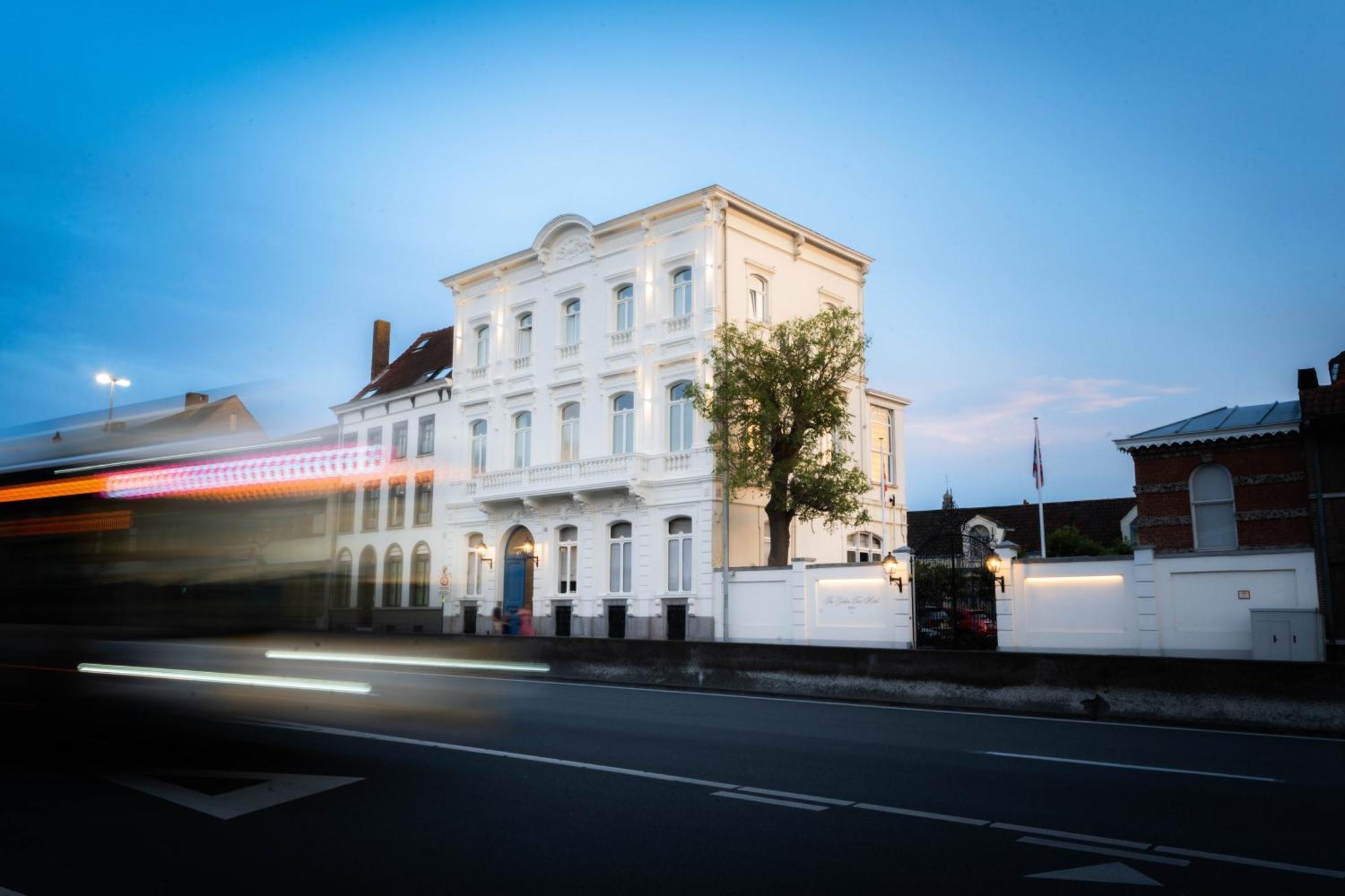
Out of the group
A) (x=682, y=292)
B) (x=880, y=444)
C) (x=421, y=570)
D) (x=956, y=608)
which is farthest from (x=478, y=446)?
(x=956, y=608)

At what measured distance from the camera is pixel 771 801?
25.4ft

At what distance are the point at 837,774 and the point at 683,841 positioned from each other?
2917 mm

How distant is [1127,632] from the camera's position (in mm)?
24578

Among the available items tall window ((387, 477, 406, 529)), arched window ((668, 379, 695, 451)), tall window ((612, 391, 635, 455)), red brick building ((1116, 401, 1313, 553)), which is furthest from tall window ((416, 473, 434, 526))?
red brick building ((1116, 401, 1313, 553))

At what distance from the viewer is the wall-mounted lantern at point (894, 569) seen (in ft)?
91.2

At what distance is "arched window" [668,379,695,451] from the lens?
36.3 metres

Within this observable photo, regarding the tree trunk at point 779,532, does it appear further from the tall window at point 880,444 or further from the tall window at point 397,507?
the tall window at point 397,507

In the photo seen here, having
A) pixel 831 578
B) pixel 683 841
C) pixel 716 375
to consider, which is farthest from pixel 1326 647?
pixel 683 841

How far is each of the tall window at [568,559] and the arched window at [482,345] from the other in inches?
363

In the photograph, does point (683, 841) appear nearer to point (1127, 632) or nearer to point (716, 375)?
point (1127, 632)

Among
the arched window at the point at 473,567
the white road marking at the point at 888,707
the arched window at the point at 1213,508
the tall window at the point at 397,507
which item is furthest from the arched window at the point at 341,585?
the tall window at the point at 397,507

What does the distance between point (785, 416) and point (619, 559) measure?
28.4 ft

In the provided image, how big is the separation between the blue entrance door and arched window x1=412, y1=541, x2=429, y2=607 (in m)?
5.59

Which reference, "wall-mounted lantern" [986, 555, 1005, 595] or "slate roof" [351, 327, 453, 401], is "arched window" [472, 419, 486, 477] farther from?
"wall-mounted lantern" [986, 555, 1005, 595]
